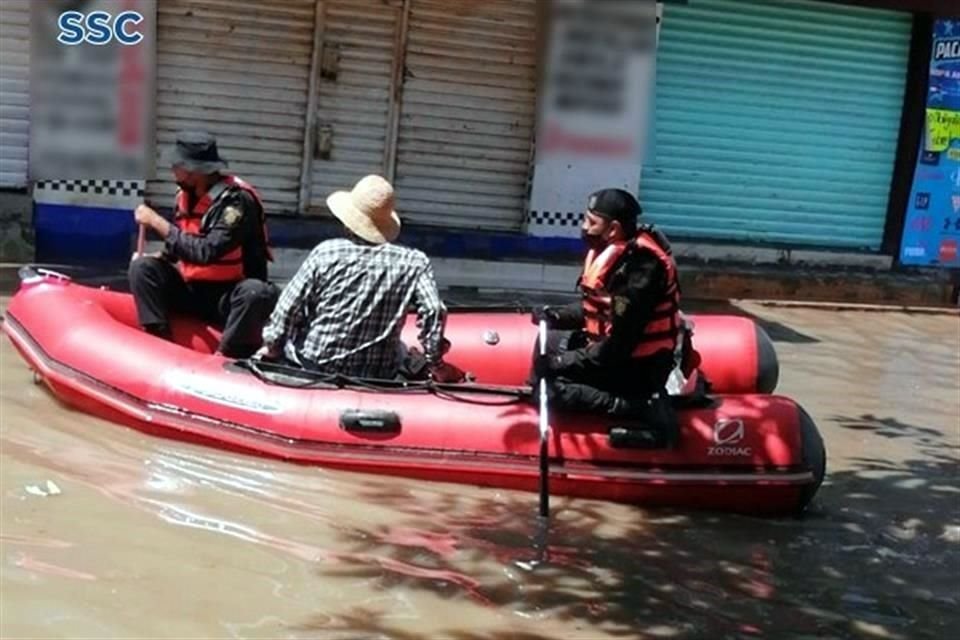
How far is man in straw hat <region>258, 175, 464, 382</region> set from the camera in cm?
621

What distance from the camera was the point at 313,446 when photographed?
615cm

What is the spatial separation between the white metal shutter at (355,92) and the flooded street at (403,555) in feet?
14.9

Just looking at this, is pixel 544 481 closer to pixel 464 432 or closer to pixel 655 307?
pixel 464 432

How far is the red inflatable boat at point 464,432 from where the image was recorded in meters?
6.14

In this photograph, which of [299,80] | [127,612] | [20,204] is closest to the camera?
[127,612]

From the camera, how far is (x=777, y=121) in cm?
1282

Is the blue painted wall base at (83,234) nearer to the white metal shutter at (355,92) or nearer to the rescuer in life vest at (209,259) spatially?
the white metal shutter at (355,92)

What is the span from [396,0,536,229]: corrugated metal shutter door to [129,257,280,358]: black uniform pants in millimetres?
4586

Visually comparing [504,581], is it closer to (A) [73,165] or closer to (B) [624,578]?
(B) [624,578]

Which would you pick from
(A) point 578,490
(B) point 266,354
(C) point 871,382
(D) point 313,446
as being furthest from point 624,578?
(C) point 871,382

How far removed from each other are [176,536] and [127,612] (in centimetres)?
76

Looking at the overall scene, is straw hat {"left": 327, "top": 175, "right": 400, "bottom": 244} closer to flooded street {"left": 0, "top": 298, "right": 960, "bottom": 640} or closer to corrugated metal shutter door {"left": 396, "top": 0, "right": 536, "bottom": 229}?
flooded street {"left": 0, "top": 298, "right": 960, "bottom": 640}

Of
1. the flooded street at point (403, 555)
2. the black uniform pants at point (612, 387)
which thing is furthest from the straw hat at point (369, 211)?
the flooded street at point (403, 555)

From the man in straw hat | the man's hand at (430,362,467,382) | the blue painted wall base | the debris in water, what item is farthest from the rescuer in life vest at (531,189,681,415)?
the blue painted wall base
